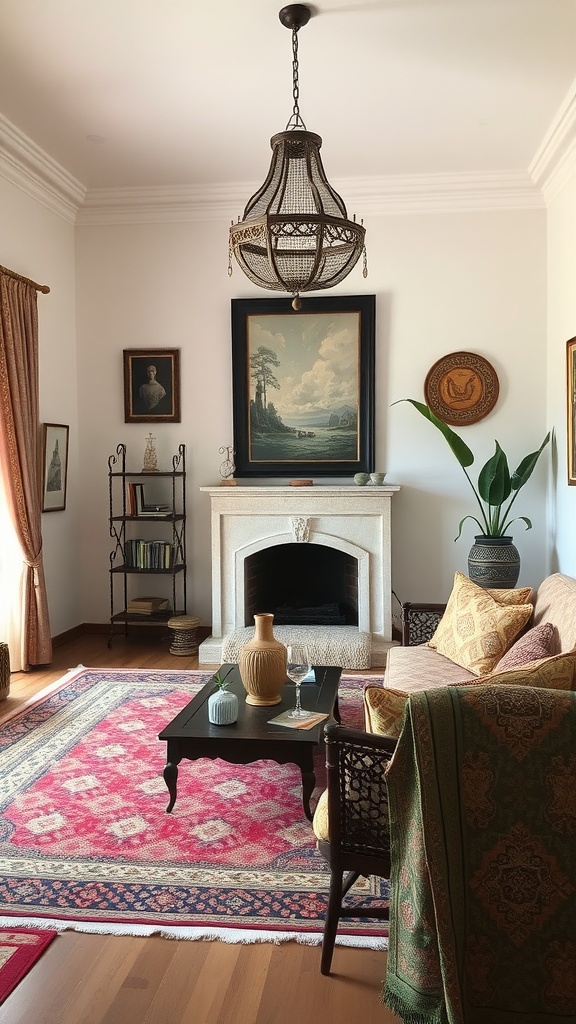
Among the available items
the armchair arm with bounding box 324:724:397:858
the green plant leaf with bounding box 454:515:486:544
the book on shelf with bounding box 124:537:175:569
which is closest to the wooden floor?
the armchair arm with bounding box 324:724:397:858

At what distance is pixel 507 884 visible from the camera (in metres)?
1.81

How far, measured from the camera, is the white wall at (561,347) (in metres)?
5.42

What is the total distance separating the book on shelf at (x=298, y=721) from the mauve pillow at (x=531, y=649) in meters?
0.78

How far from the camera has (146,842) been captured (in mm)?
3021

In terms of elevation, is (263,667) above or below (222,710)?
above

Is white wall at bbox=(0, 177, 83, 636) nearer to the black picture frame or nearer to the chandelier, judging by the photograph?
A: the black picture frame

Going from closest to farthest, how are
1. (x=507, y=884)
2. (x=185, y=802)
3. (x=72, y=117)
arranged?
(x=507, y=884), (x=185, y=802), (x=72, y=117)

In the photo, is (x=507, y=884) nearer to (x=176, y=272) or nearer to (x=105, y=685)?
(x=105, y=685)

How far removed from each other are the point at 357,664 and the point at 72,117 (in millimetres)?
4074

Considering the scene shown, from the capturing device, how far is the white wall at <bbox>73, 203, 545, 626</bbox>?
243 inches

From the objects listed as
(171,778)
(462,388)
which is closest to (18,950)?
(171,778)

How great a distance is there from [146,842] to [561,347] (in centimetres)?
446

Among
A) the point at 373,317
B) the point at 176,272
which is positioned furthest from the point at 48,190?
the point at 373,317

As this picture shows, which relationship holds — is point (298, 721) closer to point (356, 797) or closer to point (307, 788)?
point (307, 788)
